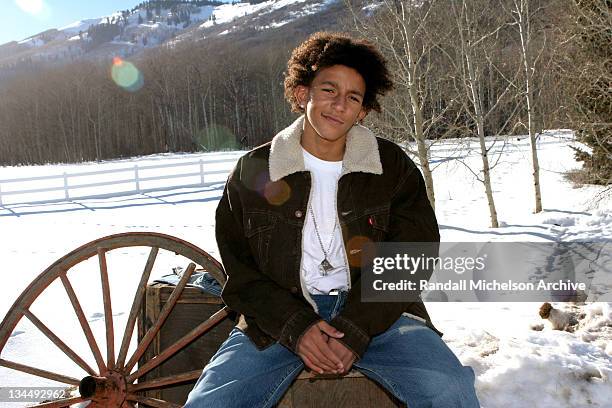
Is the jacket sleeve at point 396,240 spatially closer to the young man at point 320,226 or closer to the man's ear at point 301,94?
the young man at point 320,226

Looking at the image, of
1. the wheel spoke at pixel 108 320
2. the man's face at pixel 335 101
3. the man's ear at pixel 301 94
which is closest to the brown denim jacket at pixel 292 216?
the man's face at pixel 335 101

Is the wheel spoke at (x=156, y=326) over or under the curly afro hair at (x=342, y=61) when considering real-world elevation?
under

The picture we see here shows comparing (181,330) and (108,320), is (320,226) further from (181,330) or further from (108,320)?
(108,320)

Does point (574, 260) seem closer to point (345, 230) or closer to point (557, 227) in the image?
point (557, 227)

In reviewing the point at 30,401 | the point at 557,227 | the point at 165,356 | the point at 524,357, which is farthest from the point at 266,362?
the point at 557,227

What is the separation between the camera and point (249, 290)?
220 centimetres

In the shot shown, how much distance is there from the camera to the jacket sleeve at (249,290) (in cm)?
204

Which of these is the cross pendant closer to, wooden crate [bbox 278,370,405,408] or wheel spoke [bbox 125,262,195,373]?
wooden crate [bbox 278,370,405,408]

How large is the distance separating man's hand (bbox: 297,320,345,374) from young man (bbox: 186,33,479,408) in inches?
0.6

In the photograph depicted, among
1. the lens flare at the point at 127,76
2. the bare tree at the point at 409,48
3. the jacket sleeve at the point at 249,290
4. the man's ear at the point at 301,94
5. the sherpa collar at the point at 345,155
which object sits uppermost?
the lens flare at the point at 127,76

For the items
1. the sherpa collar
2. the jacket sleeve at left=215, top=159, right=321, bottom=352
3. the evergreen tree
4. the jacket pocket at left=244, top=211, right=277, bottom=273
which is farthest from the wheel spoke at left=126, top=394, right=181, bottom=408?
the evergreen tree

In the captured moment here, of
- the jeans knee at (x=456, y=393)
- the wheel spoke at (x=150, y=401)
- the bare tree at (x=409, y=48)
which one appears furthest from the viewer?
the bare tree at (x=409, y=48)

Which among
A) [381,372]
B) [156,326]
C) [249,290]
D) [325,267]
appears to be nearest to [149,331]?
[156,326]

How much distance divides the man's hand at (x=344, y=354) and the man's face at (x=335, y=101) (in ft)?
3.01
